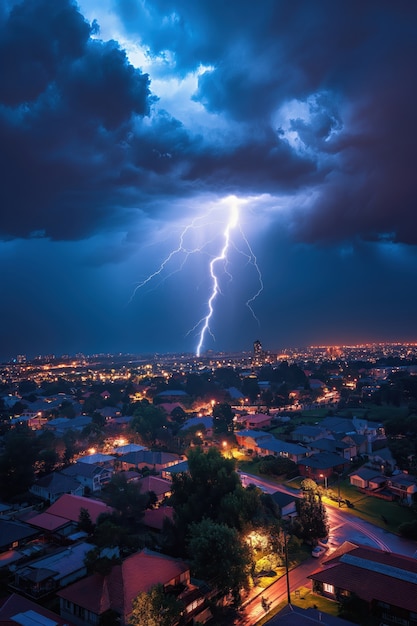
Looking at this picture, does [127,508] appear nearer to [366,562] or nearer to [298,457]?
[366,562]

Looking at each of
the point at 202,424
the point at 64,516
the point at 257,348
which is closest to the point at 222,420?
the point at 202,424

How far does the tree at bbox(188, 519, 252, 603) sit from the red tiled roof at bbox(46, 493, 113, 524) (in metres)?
8.15

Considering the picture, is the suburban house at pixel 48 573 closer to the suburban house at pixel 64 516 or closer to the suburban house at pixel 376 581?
the suburban house at pixel 64 516

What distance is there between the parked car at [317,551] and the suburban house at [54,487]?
15385mm

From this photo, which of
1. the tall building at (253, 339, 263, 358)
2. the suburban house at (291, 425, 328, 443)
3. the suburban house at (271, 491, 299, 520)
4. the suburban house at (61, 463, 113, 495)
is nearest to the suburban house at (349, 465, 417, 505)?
the suburban house at (271, 491, 299, 520)

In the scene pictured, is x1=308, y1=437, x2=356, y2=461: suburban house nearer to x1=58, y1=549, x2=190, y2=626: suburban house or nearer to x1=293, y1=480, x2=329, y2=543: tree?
x1=293, y1=480, x2=329, y2=543: tree

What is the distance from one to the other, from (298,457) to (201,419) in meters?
15.6

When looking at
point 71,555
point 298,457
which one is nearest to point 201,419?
point 298,457

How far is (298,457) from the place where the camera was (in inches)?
1363

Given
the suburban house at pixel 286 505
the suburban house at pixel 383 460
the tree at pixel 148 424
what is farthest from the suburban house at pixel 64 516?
the suburban house at pixel 383 460

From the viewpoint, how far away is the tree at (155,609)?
13.0m

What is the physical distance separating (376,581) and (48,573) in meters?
12.3

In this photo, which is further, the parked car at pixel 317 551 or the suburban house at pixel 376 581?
the parked car at pixel 317 551

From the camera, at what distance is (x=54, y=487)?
27453 mm
